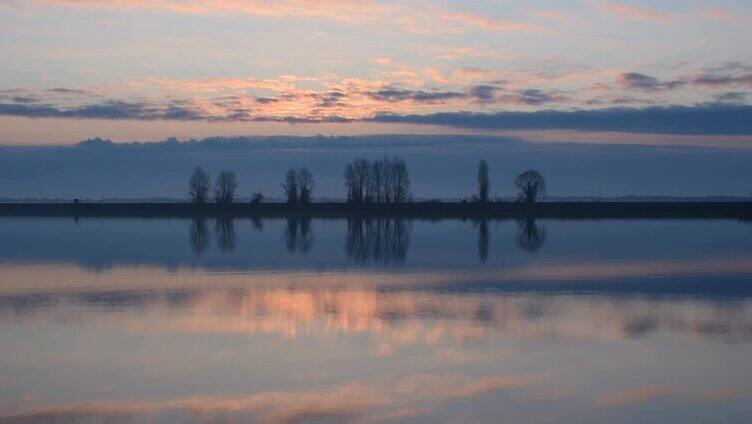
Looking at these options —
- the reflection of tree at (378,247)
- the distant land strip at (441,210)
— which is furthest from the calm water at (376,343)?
the distant land strip at (441,210)

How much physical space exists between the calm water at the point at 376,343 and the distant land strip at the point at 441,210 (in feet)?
156

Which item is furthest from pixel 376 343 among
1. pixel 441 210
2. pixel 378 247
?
pixel 441 210

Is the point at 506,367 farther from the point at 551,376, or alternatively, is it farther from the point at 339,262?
the point at 339,262

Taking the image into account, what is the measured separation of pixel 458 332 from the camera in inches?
477

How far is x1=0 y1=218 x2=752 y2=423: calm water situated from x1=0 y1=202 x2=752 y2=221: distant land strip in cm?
4758

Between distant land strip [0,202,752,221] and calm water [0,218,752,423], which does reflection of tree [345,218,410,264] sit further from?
distant land strip [0,202,752,221]

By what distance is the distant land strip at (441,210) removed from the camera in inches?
2724

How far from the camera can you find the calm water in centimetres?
871

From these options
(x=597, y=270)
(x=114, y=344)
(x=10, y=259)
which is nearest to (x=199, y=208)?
(x=10, y=259)

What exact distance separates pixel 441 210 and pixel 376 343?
6315 centimetres

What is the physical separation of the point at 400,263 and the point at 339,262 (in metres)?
1.47

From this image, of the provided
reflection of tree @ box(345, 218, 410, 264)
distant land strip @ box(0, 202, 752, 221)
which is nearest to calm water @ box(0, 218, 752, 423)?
reflection of tree @ box(345, 218, 410, 264)

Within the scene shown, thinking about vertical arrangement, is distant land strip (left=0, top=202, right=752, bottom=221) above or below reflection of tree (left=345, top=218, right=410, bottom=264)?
below

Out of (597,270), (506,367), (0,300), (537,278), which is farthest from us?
(597,270)
